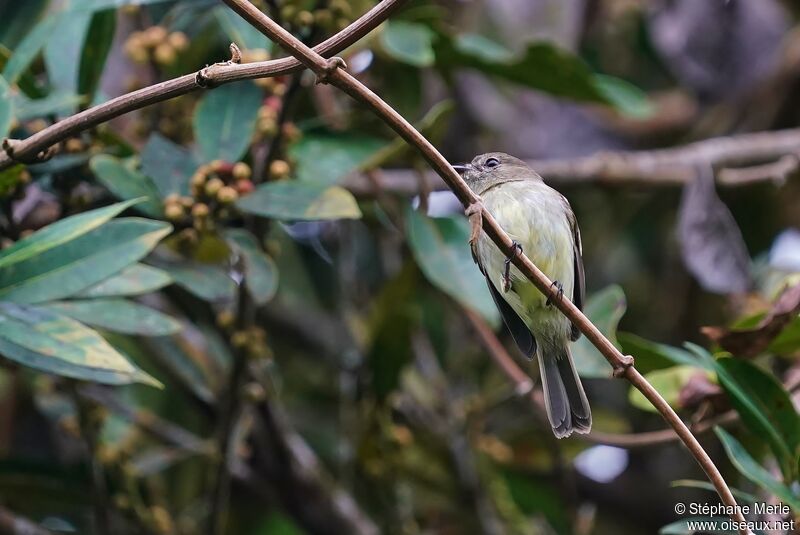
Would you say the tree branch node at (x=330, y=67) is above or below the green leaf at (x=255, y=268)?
below

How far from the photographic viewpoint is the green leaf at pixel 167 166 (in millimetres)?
2519

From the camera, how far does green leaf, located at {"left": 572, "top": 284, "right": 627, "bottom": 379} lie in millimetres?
2781

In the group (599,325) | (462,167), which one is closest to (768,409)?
(599,325)

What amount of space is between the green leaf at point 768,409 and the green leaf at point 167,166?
1364 mm

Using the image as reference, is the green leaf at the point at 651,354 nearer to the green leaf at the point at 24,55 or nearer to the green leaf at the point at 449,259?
the green leaf at the point at 449,259

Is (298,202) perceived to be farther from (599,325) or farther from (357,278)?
(357,278)

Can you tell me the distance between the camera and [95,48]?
276 centimetres

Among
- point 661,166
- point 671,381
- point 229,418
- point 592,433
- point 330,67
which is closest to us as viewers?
point 330,67

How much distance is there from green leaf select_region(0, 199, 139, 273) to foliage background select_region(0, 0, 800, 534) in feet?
0.04

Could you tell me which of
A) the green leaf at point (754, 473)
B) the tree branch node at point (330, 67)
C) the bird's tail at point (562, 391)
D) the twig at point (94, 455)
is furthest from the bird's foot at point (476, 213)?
the twig at point (94, 455)

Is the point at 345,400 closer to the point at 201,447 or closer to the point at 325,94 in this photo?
the point at 201,447

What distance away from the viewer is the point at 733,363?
92.5 inches

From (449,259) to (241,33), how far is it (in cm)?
87

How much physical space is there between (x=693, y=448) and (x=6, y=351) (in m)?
1.31
